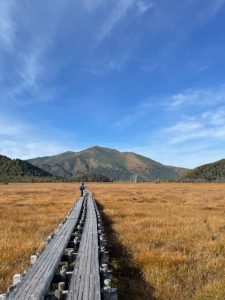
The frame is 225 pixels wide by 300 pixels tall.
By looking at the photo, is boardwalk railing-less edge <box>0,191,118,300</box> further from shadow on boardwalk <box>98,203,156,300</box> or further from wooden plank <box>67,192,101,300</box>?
shadow on boardwalk <box>98,203,156,300</box>

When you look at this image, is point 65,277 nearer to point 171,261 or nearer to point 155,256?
point 171,261

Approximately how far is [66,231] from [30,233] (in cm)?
347

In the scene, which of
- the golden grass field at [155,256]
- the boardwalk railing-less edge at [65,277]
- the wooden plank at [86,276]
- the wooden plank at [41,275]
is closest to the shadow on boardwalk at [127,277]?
the golden grass field at [155,256]

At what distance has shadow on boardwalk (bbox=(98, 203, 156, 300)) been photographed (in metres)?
7.78

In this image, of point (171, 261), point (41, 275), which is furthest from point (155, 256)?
point (41, 275)

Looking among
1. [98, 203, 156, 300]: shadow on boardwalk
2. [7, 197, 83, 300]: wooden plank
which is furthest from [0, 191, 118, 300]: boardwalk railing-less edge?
[98, 203, 156, 300]: shadow on boardwalk

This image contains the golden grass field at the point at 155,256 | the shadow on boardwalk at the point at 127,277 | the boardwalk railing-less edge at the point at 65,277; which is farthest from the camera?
the golden grass field at the point at 155,256

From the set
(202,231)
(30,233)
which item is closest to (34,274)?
(30,233)

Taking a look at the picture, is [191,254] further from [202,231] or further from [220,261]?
[202,231]

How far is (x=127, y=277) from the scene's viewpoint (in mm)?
9203

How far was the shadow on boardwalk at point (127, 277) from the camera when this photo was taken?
7.78 meters

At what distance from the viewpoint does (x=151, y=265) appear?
405 inches

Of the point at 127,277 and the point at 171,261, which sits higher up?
the point at 171,261

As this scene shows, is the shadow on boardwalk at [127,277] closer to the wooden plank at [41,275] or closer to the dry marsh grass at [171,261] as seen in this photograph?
the dry marsh grass at [171,261]
